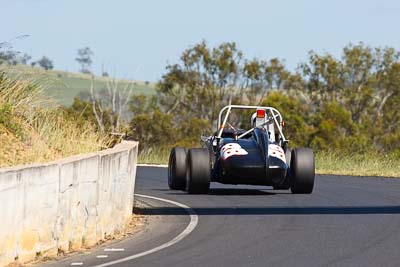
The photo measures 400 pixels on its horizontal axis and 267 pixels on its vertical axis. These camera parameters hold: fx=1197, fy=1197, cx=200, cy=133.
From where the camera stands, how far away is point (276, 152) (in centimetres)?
2522

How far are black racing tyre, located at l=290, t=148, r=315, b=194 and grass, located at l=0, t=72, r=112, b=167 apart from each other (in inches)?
175

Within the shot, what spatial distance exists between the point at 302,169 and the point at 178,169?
9.18 feet

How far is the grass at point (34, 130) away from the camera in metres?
18.3

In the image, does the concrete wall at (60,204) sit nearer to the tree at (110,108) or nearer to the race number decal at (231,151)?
the race number decal at (231,151)

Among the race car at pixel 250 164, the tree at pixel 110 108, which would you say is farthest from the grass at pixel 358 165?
the race car at pixel 250 164

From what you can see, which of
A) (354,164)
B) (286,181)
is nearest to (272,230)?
(286,181)

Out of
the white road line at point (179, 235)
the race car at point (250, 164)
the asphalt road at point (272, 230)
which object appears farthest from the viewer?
the race car at point (250, 164)

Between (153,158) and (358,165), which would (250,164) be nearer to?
(358,165)

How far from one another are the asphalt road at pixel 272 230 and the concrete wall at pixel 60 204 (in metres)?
0.41

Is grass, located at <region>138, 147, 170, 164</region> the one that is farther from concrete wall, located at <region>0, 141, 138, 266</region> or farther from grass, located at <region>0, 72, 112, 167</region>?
concrete wall, located at <region>0, 141, 138, 266</region>

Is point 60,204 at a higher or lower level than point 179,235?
higher

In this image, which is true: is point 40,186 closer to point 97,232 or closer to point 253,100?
point 97,232

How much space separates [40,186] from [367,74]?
212ft

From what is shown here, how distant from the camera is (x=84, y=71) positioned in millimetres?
140625
